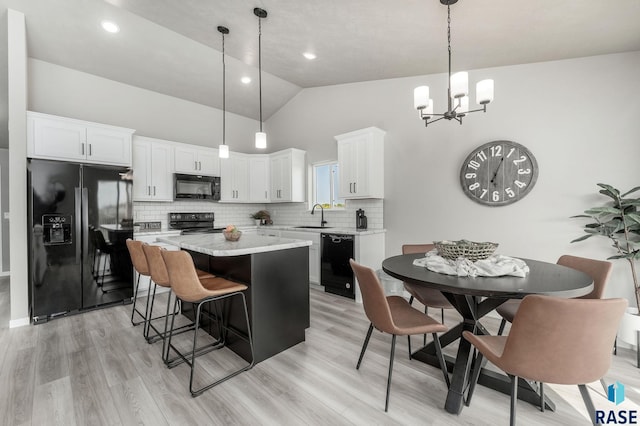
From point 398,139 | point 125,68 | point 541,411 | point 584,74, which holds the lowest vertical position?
point 541,411

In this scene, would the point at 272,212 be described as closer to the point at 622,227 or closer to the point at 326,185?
the point at 326,185

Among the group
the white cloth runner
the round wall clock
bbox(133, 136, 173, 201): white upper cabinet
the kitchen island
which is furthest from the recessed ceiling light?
the round wall clock

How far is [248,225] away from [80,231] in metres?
2.87

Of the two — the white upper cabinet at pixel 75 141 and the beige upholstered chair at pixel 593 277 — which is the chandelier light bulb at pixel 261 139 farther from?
the beige upholstered chair at pixel 593 277

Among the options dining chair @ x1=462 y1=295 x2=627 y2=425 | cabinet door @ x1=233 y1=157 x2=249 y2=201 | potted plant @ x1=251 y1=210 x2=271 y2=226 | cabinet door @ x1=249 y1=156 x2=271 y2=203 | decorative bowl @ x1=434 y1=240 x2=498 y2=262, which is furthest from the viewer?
potted plant @ x1=251 y1=210 x2=271 y2=226

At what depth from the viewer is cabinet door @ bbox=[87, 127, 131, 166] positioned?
355cm

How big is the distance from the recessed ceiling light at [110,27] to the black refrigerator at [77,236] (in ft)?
5.41

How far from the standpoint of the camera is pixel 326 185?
523 cm

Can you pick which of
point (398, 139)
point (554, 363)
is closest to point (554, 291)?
point (554, 363)

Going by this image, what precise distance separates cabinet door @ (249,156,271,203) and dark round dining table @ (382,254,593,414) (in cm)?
395

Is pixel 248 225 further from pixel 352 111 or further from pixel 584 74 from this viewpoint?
pixel 584 74

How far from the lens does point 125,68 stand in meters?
4.07

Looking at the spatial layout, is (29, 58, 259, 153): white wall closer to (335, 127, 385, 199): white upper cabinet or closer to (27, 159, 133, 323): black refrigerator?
(27, 159, 133, 323): black refrigerator

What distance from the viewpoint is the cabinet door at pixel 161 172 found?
4398 millimetres
